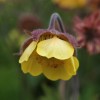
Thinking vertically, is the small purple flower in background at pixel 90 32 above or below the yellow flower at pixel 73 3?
above

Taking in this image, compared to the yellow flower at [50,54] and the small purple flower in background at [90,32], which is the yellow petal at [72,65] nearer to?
the yellow flower at [50,54]

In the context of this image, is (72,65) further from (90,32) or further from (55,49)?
(90,32)

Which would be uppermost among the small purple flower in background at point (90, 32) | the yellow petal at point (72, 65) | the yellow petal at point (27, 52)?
the yellow petal at point (27, 52)

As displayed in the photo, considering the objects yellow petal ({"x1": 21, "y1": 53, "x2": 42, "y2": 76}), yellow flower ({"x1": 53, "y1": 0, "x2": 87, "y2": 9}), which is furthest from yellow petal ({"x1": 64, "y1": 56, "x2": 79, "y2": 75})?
yellow flower ({"x1": 53, "y1": 0, "x2": 87, "y2": 9})

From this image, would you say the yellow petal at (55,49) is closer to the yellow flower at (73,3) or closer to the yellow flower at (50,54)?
the yellow flower at (50,54)

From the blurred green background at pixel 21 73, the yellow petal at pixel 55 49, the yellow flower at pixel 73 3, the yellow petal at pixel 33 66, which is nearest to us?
the yellow petal at pixel 55 49

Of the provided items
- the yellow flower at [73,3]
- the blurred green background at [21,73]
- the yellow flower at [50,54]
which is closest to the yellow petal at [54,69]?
the yellow flower at [50,54]

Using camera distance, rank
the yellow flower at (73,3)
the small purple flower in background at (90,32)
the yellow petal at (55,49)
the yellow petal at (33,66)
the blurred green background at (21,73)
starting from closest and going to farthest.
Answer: the yellow petal at (55,49)
the yellow petal at (33,66)
the small purple flower in background at (90,32)
the blurred green background at (21,73)
the yellow flower at (73,3)

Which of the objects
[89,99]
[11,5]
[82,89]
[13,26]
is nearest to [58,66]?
[89,99]

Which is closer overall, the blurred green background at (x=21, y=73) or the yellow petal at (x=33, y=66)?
the yellow petal at (x=33, y=66)
